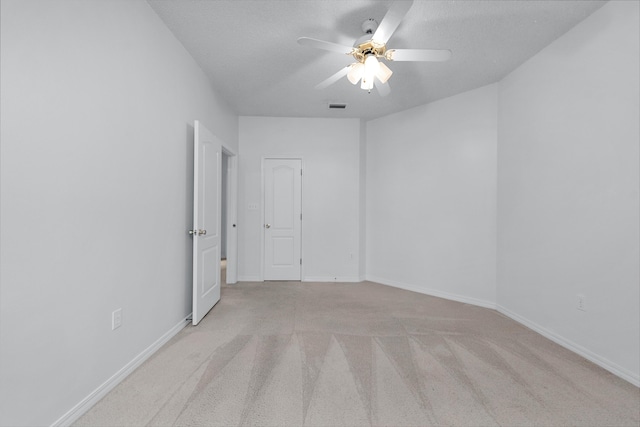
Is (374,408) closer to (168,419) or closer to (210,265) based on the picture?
(168,419)

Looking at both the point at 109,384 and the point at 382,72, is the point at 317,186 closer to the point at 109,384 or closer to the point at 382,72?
the point at 382,72

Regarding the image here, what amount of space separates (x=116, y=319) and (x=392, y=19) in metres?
2.62

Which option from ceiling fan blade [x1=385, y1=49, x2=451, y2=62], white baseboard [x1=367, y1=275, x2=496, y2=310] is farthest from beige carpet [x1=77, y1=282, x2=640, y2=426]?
ceiling fan blade [x1=385, y1=49, x2=451, y2=62]

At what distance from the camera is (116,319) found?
6.15 feet

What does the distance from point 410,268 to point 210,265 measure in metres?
2.79

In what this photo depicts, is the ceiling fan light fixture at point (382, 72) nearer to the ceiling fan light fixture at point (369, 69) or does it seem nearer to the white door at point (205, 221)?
the ceiling fan light fixture at point (369, 69)

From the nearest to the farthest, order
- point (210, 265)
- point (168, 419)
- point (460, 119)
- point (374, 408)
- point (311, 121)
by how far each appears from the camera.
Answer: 1. point (168, 419)
2. point (374, 408)
3. point (210, 265)
4. point (460, 119)
5. point (311, 121)

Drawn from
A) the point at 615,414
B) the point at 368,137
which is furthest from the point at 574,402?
the point at 368,137

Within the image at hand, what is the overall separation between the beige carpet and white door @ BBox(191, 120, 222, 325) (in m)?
0.32

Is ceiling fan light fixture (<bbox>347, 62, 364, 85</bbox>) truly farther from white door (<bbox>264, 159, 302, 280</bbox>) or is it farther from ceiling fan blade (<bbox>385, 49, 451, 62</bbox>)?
white door (<bbox>264, 159, 302, 280</bbox>)

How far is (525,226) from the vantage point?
300cm

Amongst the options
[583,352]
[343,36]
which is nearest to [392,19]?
[343,36]

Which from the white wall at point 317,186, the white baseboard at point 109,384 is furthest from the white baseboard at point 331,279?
the white baseboard at point 109,384

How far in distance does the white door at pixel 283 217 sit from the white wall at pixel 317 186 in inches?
4.1
